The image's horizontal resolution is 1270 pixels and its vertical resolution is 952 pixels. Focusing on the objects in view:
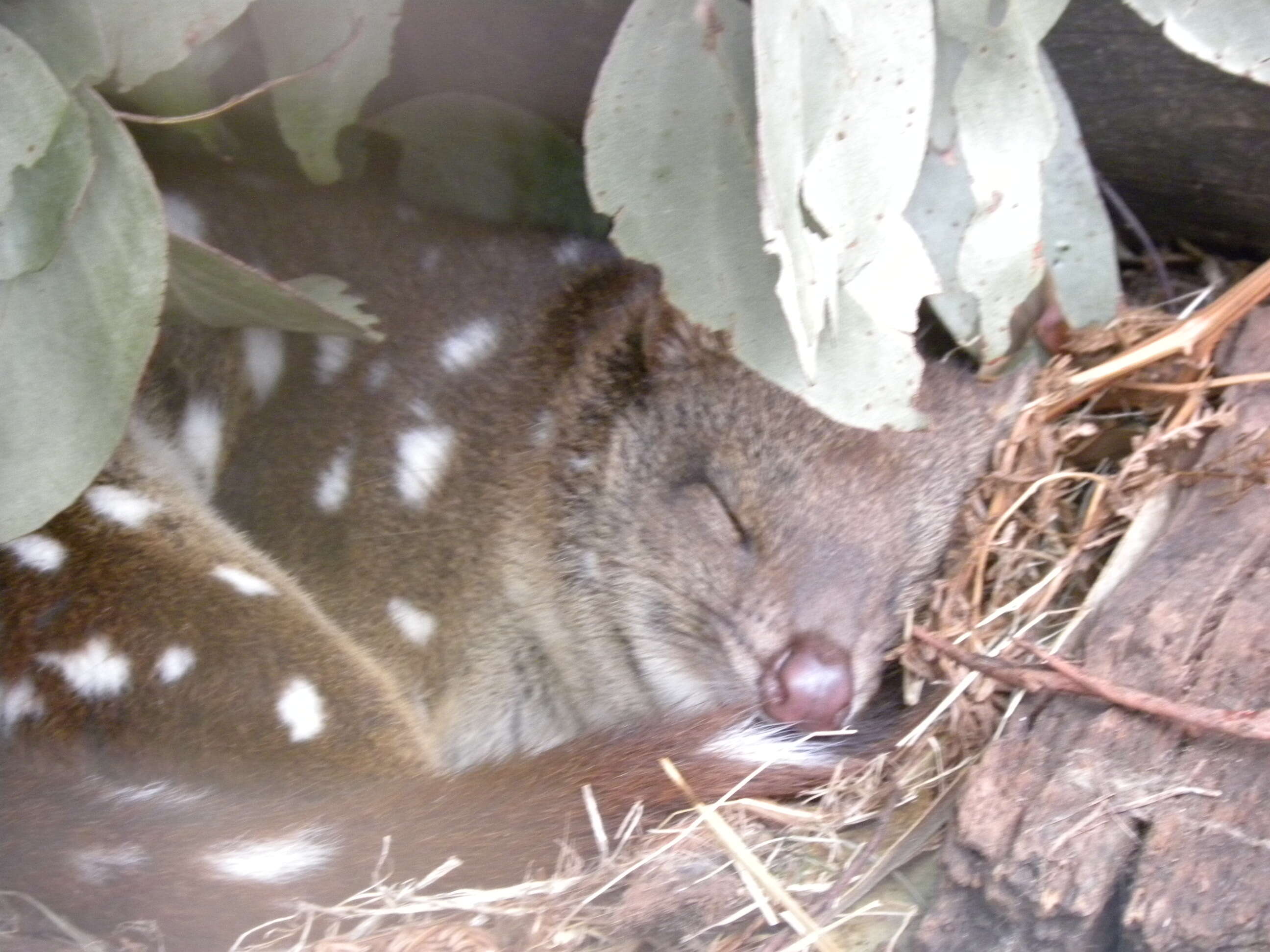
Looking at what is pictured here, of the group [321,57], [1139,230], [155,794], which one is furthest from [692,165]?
[1139,230]

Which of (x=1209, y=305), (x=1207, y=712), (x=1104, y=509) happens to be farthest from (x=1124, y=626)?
(x=1209, y=305)

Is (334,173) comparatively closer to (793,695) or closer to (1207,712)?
(793,695)

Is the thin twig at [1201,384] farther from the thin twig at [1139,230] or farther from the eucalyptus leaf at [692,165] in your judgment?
the eucalyptus leaf at [692,165]

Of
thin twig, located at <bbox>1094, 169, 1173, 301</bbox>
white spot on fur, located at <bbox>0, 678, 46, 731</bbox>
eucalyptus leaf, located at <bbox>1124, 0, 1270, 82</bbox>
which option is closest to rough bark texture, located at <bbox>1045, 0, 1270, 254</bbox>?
thin twig, located at <bbox>1094, 169, 1173, 301</bbox>

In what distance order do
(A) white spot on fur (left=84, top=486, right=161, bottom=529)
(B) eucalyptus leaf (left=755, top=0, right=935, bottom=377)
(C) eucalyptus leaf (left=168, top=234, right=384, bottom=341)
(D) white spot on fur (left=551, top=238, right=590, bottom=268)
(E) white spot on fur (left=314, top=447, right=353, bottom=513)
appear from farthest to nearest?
(D) white spot on fur (left=551, top=238, right=590, bottom=268) → (E) white spot on fur (left=314, top=447, right=353, bottom=513) → (A) white spot on fur (left=84, top=486, right=161, bottom=529) → (C) eucalyptus leaf (left=168, top=234, right=384, bottom=341) → (B) eucalyptus leaf (left=755, top=0, right=935, bottom=377)

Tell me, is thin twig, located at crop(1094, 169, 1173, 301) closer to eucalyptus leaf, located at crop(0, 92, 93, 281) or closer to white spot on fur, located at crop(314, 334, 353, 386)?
white spot on fur, located at crop(314, 334, 353, 386)

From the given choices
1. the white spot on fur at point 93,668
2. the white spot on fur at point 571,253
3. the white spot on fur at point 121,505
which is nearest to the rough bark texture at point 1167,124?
the white spot on fur at point 571,253
